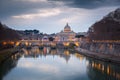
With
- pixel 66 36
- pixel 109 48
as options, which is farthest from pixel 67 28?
pixel 109 48

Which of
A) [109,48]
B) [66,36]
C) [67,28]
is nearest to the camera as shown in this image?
[109,48]

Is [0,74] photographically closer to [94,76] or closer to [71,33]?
[94,76]

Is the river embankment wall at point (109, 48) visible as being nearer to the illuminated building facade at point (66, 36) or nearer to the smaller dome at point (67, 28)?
the illuminated building facade at point (66, 36)

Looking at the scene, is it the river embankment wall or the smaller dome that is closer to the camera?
the river embankment wall

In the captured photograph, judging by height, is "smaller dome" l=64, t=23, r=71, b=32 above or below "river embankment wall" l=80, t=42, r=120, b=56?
above

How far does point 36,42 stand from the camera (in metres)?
159

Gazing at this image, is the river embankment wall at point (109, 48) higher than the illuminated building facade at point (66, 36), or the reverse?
the river embankment wall at point (109, 48)

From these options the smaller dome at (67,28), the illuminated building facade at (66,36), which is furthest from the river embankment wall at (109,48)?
the smaller dome at (67,28)

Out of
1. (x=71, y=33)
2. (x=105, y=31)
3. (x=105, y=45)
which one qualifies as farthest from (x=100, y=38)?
(x=71, y=33)

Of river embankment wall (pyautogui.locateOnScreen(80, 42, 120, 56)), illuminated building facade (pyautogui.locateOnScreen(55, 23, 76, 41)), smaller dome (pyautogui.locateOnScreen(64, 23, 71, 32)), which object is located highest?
smaller dome (pyautogui.locateOnScreen(64, 23, 71, 32))

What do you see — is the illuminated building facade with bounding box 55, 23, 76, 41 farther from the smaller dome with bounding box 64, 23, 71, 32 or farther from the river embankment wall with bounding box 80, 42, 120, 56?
the river embankment wall with bounding box 80, 42, 120, 56

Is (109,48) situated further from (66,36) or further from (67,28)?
(67,28)

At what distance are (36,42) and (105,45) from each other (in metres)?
104

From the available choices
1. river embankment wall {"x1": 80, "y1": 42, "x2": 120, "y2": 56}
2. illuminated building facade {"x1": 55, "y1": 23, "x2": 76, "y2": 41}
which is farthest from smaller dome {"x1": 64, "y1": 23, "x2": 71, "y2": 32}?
river embankment wall {"x1": 80, "y1": 42, "x2": 120, "y2": 56}
